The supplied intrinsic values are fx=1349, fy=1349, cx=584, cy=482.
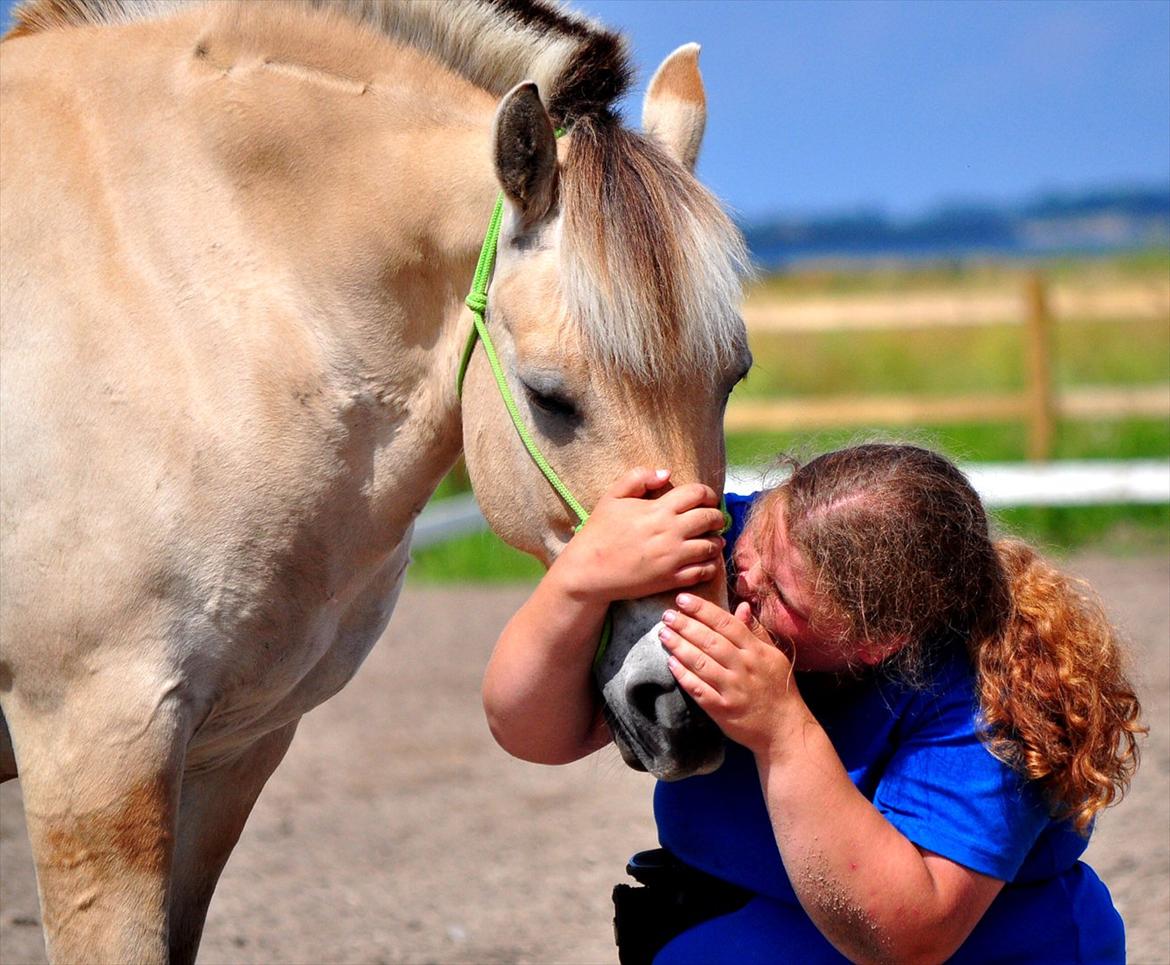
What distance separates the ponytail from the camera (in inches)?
74.9

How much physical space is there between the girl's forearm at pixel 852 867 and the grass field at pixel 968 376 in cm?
62

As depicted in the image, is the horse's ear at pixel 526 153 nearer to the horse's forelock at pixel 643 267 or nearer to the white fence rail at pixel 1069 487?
the horse's forelock at pixel 643 267

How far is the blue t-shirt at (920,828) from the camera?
1.90 meters

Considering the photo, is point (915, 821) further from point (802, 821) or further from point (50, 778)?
point (50, 778)

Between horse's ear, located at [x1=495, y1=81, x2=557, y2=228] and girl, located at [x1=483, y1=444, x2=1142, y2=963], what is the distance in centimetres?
46

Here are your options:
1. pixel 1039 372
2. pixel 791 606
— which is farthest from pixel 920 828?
pixel 1039 372

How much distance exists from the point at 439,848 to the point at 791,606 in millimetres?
2567

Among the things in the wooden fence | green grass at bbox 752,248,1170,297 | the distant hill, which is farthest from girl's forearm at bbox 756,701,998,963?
the distant hill

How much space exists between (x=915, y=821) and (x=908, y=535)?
15.9 inches

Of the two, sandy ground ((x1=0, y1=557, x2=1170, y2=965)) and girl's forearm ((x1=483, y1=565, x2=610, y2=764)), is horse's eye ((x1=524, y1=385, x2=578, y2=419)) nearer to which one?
girl's forearm ((x1=483, y1=565, x2=610, y2=764))

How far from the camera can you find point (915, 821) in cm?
191

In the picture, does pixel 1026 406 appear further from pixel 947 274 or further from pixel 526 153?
pixel 947 274

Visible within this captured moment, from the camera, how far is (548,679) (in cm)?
200

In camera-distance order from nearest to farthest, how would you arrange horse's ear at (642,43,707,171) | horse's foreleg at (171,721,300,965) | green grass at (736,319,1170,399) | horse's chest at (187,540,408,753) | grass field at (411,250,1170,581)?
horse's chest at (187,540,408,753) < horse's ear at (642,43,707,171) < horse's foreleg at (171,721,300,965) < grass field at (411,250,1170,581) < green grass at (736,319,1170,399)
